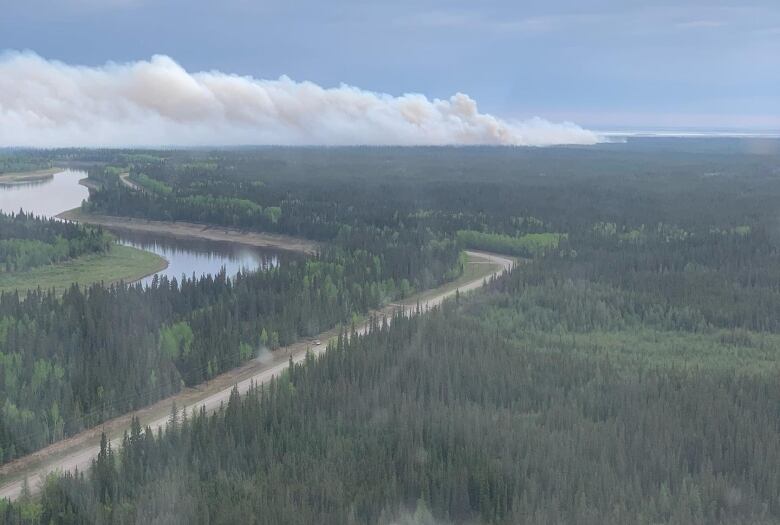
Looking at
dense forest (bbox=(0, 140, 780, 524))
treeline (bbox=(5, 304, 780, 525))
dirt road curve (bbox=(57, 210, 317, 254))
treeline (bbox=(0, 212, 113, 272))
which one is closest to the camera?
treeline (bbox=(5, 304, 780, 525))

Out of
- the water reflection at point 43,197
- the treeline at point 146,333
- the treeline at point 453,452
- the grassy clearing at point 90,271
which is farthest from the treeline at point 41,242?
the treeline at point 453,452

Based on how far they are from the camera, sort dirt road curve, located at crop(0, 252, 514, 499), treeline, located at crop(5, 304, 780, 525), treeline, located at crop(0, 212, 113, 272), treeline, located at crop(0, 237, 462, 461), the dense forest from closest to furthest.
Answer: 1. treeline, located at crop(5, 304, 780, 525)
2. the dense forest
3. dirt road curve, located at crop(0, 252, 514, 499)
4. treeline, located at crop(0, 237, 462, 461)
5. treeline, located at crop(0, 212, 113, 272)

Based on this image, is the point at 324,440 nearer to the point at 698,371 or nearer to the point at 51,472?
the point at 51,472

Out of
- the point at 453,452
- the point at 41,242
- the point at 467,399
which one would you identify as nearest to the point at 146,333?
the point at 467,399

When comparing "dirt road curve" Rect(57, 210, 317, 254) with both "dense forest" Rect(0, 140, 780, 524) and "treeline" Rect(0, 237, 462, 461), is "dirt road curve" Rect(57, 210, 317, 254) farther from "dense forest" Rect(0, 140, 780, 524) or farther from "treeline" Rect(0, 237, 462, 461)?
"treeline" Rect(0, 237, 462, 461)

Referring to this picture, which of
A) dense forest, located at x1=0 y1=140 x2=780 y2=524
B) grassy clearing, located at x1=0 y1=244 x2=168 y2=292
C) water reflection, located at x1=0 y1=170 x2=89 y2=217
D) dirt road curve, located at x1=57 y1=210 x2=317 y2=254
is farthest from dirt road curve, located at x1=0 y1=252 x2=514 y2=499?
water reflection, located at x1=0 y1=170 x2=89 y2=217

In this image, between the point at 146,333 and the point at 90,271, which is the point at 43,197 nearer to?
the point at 90,271
